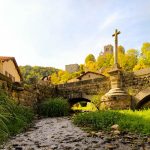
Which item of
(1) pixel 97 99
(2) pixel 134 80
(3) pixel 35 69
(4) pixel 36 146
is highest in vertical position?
(3) pixel 35 69

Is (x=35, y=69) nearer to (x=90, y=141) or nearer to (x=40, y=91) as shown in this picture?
(x=40, y=91)

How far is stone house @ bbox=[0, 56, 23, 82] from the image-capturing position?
24750 mm

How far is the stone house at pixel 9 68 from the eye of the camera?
81.2ft

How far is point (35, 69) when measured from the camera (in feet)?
202

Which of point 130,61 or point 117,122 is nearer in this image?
point 117,122

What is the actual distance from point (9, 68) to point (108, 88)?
14.4 meters

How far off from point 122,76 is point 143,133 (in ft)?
28.7

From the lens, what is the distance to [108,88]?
15.6 metres

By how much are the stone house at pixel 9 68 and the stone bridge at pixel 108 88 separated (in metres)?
7.95

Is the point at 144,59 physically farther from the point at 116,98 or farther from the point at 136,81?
the point at 116,98

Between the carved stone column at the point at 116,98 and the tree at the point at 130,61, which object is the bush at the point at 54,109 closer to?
the carved stone column at the point at 116,98

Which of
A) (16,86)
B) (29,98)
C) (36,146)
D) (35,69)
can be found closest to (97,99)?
(29,98)

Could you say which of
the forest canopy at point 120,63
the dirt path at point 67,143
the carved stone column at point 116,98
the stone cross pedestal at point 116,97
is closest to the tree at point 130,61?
the forest canopy at point 120,63

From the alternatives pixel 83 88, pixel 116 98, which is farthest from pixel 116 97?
pixel 83 88
